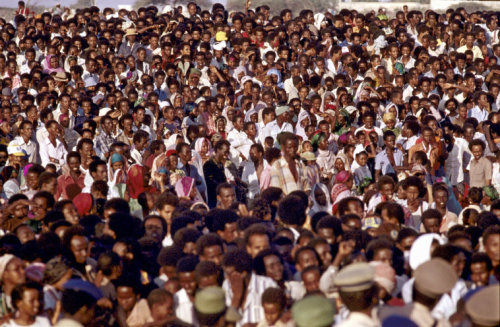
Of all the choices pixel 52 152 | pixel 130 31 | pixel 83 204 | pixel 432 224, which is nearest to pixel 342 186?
pixel 432 224

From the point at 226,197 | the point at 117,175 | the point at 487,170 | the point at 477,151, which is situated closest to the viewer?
the point at 226,197

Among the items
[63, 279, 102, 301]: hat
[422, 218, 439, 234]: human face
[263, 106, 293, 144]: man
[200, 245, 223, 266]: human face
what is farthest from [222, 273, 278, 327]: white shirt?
[263, 106, 293, 144]: man

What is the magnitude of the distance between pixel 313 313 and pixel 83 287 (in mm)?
1906

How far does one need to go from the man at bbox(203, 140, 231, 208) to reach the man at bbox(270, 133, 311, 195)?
4.04ft

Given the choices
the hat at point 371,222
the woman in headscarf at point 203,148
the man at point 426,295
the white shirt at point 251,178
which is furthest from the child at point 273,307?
the woman in headscarf at point 203,148

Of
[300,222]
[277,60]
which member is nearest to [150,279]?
[300,222]

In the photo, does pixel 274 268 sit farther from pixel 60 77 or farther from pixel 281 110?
pixel 60 77

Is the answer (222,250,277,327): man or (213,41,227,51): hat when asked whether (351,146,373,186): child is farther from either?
(213,41,227,51): hat

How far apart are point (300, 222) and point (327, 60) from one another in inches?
331

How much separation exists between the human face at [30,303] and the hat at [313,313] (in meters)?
1.88

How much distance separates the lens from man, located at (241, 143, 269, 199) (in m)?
11.8

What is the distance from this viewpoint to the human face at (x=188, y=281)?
274 inches

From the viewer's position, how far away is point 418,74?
52.5 feet

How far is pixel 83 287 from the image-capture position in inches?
248
